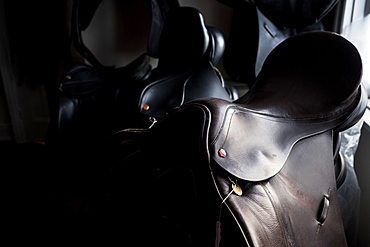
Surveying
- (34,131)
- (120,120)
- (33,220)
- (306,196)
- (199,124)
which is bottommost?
(34,131)

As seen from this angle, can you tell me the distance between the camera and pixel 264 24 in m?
1.27

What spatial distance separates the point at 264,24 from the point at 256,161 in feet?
2.78

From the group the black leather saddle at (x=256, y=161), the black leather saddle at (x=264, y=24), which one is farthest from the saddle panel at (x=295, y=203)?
the black leather saddle at (x=264, y=24)

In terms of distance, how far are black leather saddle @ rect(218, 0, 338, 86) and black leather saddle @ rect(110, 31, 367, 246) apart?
0.45 metres

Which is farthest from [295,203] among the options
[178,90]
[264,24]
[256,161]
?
[264,24]

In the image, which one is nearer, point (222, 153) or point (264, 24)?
point (222, 153)

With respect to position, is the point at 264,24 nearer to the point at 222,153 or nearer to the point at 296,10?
the point at 296,10

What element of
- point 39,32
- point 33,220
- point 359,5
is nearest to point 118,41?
point 39,32

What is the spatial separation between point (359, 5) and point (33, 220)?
4.58 feet

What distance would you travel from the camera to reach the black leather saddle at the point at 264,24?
125 cm

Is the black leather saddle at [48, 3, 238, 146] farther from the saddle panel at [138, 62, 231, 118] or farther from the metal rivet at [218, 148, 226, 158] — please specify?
the metal rivet at [218, 148, 226, 158]

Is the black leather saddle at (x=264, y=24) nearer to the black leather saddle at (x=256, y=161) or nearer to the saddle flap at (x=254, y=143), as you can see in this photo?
the black leather saddle at (x=256, y=161)

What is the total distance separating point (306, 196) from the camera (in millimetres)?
606

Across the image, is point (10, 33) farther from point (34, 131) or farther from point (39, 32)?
point (34, 131)
